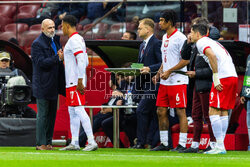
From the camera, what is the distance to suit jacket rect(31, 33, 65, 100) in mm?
9273

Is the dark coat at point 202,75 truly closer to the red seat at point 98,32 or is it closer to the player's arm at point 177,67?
the player's arm at point 177,67

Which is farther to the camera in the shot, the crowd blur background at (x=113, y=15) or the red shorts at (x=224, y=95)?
the crowd blur background at (x=113, y=15)

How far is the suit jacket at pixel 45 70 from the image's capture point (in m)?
9.27

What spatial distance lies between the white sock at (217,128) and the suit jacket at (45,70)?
246 cm

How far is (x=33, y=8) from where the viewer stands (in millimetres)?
14797

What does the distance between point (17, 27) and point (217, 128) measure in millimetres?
7134

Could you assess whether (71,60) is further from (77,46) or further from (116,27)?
(116,27)

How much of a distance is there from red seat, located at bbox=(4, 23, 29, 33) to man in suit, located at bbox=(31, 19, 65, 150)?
4.75 meters

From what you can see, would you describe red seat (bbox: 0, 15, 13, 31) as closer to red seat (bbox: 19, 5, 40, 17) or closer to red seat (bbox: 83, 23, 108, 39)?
Answer: red seat (bbox: 19, 5, 40, 17)

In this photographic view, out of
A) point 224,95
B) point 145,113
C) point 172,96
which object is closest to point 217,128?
point 224,95

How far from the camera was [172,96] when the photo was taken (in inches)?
362

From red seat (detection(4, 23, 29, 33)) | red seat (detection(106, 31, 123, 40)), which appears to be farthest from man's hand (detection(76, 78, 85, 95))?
red seat (detection(4, 23, 29, 33))

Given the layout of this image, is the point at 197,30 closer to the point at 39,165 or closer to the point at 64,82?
the point at 64,82

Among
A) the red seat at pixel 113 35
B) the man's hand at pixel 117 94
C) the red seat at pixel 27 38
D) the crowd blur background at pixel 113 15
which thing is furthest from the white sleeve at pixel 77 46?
the red seat at pixel 27 38
